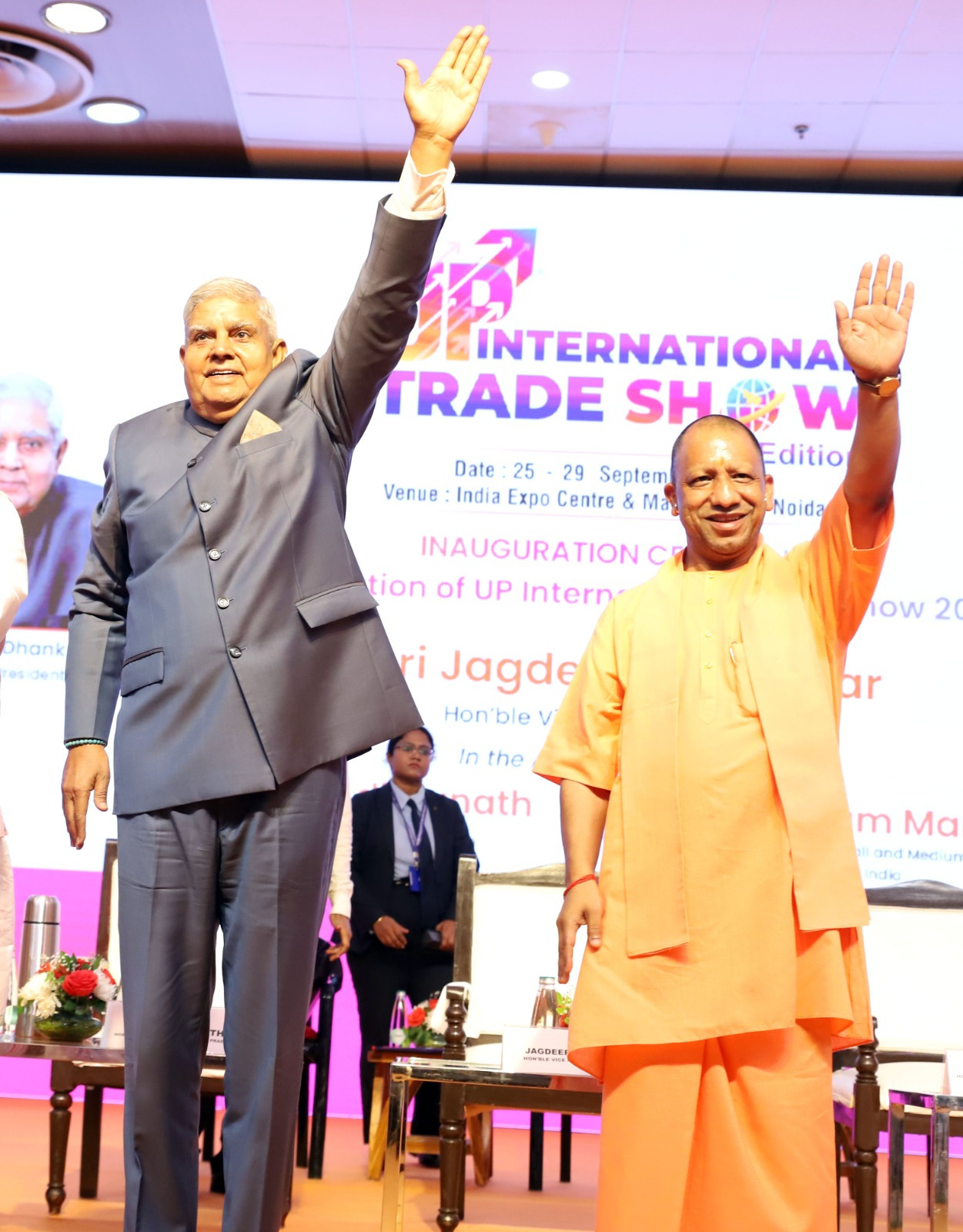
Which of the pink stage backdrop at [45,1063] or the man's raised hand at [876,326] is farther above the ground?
the man's raised hand at [876,326]

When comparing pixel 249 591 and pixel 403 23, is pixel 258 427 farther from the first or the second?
pixel 403 23

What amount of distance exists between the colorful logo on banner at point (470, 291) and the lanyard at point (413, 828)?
1.81m


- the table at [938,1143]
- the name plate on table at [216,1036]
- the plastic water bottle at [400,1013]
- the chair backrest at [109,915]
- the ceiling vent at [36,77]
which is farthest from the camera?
the ceiling vent at [36,77]

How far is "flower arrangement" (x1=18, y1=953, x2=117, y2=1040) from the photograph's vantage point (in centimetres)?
331

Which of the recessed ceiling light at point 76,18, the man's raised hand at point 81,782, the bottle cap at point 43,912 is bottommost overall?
the bottle cap at point 43,912

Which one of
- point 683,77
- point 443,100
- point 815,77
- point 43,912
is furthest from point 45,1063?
point 815,77

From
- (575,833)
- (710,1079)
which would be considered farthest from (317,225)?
(710,1079)

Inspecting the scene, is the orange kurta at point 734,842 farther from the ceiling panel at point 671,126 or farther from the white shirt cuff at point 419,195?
the ceiling panel at point 671,126

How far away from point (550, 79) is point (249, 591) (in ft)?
13.3

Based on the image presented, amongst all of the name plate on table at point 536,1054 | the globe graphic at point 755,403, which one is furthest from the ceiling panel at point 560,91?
the name plate on table at point 536,1054

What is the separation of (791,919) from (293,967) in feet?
2.52

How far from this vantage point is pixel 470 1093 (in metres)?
3.05

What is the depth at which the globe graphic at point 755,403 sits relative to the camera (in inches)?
219

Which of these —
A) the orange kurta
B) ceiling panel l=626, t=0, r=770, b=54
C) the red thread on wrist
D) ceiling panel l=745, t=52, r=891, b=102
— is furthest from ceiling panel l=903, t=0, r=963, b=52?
the red thread on wrist
